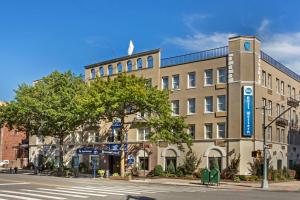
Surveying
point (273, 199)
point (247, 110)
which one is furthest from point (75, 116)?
point (273, 199)

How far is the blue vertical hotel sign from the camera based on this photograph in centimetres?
4991

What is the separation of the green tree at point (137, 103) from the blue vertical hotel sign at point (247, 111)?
6087 millimetres

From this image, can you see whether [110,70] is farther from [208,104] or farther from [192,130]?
[208,104]

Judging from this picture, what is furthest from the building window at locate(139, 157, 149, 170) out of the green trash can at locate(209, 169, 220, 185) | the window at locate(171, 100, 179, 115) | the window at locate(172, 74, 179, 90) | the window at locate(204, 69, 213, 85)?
the green trash can at locate(209, 169, 220, 185)

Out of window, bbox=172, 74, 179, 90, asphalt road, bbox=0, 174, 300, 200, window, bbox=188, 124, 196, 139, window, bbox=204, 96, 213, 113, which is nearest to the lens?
asphalt road, bbox=0, 174, 300, 200

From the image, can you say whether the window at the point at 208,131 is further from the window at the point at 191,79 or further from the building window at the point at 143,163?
the building window at the point at 143,163

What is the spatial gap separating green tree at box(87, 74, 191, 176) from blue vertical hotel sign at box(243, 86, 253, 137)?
609 cm

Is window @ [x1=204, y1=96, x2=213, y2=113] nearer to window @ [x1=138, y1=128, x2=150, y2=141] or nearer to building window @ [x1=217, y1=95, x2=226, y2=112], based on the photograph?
building window @ [x1=217, y1=95, x2=226, y2=112]

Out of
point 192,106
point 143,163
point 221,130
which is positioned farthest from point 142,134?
point 221,130

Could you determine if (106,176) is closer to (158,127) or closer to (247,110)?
(158,127)

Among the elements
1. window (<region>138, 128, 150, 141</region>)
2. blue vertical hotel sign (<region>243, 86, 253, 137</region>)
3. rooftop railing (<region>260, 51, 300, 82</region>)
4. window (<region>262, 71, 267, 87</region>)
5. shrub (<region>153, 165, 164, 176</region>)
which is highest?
rooftop railing (<region>260, 51, 300, 82</region>)

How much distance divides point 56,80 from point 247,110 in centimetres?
2143

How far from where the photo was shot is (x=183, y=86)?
5572cm

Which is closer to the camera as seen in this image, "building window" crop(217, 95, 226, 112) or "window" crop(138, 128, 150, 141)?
"building window" crop(217, 95, 226, 112)
